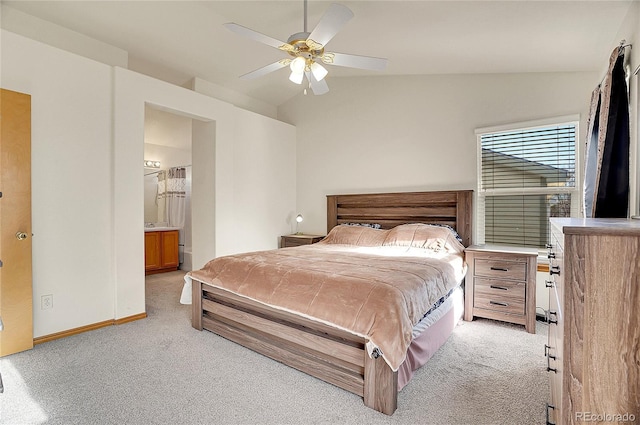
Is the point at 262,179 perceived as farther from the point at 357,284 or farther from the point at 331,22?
the point at 357,284


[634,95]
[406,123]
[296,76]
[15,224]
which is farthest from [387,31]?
[15,224]

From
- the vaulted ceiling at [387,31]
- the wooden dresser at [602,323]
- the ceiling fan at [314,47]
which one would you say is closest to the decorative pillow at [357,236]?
the ceiling fan at [314,47]

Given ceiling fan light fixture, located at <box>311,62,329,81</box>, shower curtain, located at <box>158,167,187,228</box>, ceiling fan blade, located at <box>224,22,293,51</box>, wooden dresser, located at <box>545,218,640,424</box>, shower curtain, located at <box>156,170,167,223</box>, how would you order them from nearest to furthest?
wooden dresser, located at <box>545,218,640,424</box>
ceiling fan blade, located at <box>224,22,293,51</box>
ceiling fan light fixture, located at <box>311,62,329,81</box>
shower curtain, located at <box>158,167,187,228</box>
shower curtain, located at <box>156,170,167,223</box>

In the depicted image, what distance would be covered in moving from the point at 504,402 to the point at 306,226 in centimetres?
380

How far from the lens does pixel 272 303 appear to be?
226 centimetres

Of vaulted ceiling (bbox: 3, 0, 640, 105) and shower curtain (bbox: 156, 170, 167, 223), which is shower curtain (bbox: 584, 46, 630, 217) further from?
shower curtain (bbox: 156, 170, 167, 223)

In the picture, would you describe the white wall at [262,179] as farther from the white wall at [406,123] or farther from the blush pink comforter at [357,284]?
the blush pink comforter at [357,284]

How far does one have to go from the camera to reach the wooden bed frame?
5.85ft

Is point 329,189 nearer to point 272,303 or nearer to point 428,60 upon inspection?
point 428,60

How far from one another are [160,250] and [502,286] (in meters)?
5.17

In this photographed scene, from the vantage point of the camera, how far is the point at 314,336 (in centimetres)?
208

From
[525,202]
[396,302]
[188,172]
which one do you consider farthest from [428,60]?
[188,172]

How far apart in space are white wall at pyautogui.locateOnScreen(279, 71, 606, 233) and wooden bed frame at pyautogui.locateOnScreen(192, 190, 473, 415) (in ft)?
1.63

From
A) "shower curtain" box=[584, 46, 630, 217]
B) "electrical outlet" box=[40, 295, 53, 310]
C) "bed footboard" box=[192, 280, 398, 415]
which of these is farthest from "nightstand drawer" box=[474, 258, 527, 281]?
"electrical outlet" box=[40, 295, 53, 310]
